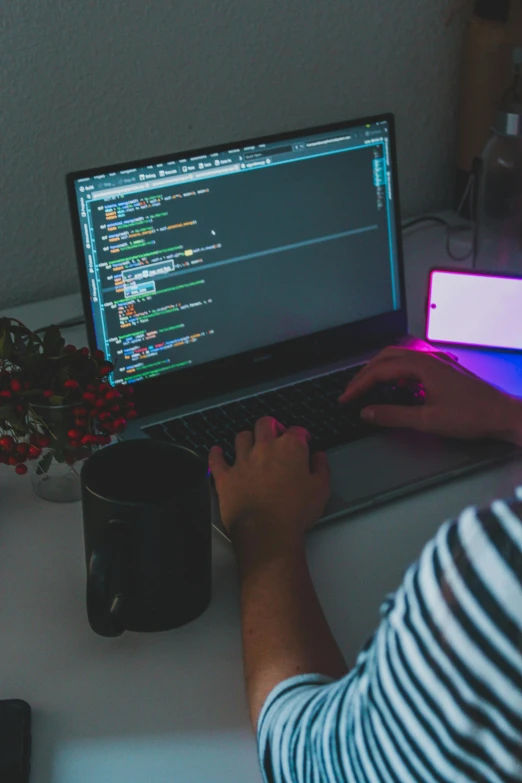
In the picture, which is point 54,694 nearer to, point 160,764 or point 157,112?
point 160,764

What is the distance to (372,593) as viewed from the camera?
0.76 m

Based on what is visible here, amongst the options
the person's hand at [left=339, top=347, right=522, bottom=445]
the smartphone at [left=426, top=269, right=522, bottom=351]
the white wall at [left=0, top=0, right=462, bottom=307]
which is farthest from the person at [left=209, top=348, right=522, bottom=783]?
the white wall at [left=0, top=0, right=462, bottom=307]

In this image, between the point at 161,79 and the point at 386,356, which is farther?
the point at 161,79

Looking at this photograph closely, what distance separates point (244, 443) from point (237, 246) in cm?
25

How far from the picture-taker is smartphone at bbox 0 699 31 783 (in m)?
0.59

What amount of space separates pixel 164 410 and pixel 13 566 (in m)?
0.26

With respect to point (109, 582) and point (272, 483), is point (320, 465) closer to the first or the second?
point (272, 483)

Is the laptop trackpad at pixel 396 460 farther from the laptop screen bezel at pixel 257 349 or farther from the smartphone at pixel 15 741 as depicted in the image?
the smartphone at pixel 15 741

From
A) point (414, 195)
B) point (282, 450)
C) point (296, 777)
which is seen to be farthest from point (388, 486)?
point (414, 195)

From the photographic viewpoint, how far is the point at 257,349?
1058 millimetres

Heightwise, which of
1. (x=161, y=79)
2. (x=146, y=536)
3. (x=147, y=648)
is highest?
(x=161, y=79)

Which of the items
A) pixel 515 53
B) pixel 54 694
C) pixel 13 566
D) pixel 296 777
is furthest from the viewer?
pixel 515 53

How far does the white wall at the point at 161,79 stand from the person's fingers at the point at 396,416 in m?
0.54

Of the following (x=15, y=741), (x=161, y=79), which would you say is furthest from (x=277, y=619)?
(x=161, y=79)
